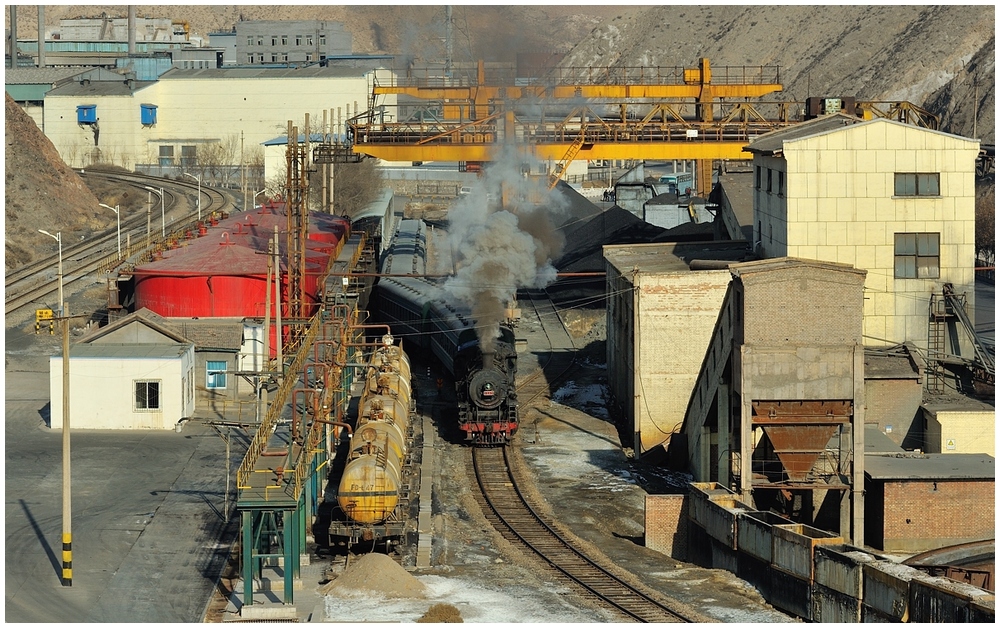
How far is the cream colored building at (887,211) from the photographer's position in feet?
145

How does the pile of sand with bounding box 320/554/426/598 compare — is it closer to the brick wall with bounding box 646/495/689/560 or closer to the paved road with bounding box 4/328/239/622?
the paved road with bounding box 4/328/239/622

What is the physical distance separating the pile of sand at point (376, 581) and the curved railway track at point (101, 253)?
Answer: 30835 mm

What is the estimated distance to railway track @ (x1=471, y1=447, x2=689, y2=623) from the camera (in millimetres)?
29172

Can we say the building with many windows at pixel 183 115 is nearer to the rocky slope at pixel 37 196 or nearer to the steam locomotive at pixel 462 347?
the rocky slope at pixel 37 196

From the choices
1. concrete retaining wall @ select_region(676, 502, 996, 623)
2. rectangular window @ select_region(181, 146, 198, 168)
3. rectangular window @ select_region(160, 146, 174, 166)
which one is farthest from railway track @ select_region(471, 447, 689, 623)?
rectangular window @ select_region(160, 146, 174, 166)

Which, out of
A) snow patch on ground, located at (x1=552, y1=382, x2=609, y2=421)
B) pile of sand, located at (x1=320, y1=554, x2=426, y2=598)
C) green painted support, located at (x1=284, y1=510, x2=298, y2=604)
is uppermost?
snow patch on ground, located at (x1=552, y1=382, x2=609, y2=421)

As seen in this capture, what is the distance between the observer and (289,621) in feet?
91.4

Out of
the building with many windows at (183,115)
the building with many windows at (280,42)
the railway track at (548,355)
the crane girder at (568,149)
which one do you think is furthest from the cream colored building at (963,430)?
the building with many windows at (280,42)

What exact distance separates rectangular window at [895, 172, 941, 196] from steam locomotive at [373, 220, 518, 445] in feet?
43.1

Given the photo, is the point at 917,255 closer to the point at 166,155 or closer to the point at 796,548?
the point at 796,548

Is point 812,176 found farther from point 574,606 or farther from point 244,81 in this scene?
point 244,81

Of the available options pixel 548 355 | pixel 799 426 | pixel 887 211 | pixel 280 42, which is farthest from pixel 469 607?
pixel 280 42

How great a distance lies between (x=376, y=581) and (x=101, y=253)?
5182 cm

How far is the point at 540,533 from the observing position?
35.3 metres
